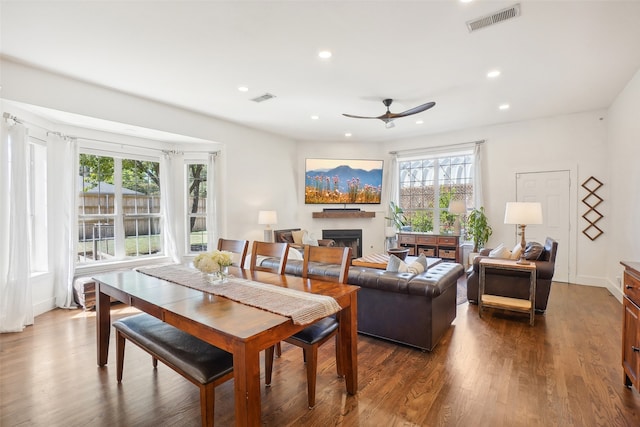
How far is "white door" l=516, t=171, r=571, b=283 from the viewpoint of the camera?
5.39m

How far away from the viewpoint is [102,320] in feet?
8.25

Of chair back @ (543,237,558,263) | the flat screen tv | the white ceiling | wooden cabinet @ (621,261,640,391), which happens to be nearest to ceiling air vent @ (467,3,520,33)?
the white ceiling

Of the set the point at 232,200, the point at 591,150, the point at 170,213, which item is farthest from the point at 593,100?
the point at 170,213

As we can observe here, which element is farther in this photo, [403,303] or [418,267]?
[418,267]

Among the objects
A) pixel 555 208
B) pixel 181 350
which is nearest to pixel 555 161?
pixel 555 208

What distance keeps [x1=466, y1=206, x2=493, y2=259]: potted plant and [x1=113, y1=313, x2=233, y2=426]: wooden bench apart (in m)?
5.52

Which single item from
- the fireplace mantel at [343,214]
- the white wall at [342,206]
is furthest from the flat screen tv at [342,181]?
the fireplace mantel at [343,214]

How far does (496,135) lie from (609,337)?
4.10m

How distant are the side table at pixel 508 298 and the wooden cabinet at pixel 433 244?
2357mm

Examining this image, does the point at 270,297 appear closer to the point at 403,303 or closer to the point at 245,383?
the point at 245,383

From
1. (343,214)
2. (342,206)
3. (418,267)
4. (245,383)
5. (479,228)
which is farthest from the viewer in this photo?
(342,206)

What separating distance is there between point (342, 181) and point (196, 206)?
3337 millimetres

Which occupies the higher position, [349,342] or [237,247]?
[237,247]

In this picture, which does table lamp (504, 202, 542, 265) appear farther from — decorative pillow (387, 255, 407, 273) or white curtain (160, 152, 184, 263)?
white curtain (160, 152, 184, 263)
